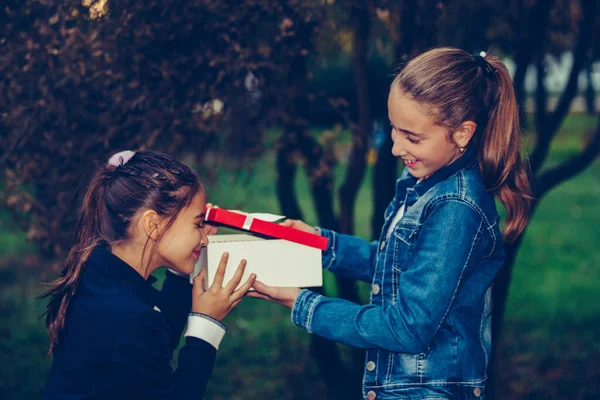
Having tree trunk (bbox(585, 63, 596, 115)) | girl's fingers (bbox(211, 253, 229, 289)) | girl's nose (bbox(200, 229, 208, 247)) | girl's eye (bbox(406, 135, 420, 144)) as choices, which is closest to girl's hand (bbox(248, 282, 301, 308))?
girl's fingers (bbox(211, 253, 229, 289))

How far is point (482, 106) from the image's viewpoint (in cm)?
256

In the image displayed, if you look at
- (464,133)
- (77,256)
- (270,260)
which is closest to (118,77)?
(77,256)

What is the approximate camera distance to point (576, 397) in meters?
5.29

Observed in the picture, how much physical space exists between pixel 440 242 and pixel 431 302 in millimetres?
195

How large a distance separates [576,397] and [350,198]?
2.38 meters

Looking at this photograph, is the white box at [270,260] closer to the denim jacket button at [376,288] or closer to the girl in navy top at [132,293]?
the girl in navy top at [132,293]

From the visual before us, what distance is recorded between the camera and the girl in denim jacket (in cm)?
235

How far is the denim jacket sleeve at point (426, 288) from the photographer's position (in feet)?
7.61

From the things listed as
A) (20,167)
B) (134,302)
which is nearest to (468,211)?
(134,302)

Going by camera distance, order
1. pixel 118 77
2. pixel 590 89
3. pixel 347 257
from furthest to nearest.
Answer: pixel 590 89, pixel 118 77, pixel 347 257

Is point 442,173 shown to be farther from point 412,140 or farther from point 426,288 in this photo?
point 426,288

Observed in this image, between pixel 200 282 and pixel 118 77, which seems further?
pixel 118 77

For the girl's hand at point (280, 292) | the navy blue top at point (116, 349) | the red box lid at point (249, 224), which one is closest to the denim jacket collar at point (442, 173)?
the red box lid at point (249, 224)

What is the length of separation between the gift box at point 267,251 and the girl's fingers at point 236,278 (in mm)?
28
